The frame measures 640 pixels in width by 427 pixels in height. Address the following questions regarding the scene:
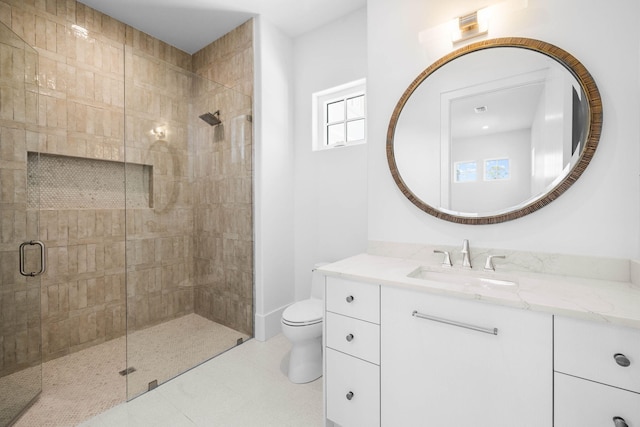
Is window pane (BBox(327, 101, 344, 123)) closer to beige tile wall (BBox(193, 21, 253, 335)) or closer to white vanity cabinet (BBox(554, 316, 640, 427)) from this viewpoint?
beige tile wall (BBox(193, 21, 253, 335))

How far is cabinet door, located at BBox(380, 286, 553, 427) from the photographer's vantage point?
0.99 meters

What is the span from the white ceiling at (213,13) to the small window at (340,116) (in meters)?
0.61

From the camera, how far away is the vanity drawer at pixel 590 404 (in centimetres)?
87

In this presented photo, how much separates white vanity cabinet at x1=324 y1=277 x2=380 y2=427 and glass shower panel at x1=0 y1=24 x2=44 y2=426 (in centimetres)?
174

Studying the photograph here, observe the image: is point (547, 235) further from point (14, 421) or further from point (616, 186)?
point (14, 421)

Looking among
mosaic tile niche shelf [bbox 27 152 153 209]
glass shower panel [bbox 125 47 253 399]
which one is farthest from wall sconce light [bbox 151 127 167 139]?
→ mosaic tile niche shelf [bbox 27 152 153 209]

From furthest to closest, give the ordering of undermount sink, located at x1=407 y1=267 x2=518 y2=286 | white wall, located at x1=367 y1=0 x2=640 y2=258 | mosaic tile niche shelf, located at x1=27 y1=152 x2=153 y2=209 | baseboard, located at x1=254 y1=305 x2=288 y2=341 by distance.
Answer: baseboard, located at x1=254 y1=305 x2=288 y2=341 → mosaic tile niche shelf, located at x1=27 y1=152 x2=153 y2=209 → undermount sink, located at x1=407 y1=267 x2=518 y2=286 → white wall, located at x1=367 y1=0 x2=640 y2=258

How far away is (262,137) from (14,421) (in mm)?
2348

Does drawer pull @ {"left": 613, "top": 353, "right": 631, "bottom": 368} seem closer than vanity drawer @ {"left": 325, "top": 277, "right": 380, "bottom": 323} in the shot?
Yes

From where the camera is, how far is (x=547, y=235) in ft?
4.64

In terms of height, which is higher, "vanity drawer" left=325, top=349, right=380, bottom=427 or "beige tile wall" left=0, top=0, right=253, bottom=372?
"beige tile wall" left=0, top=0, right=253, bottom=372

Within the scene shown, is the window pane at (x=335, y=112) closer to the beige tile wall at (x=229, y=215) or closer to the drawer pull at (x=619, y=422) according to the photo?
the beige tile wall at (x=229, y=215)

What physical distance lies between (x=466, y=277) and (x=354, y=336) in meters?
0.67

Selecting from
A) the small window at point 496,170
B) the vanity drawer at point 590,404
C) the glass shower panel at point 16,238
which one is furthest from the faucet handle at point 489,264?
the glass shower panel at point 16,238
